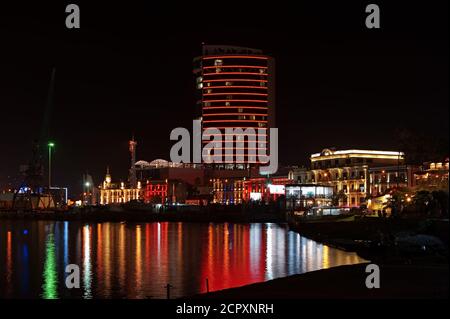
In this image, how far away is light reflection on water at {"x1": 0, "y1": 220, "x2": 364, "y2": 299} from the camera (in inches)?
1512

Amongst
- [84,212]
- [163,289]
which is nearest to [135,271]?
[163,289]

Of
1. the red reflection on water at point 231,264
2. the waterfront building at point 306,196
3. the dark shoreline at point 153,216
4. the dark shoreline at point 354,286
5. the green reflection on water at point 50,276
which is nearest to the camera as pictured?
the dark shoreline at point 354,286

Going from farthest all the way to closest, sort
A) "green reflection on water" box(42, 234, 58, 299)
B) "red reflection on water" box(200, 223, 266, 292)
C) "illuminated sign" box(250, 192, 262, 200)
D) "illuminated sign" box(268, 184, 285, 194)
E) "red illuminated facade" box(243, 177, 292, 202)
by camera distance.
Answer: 1. "illuminated sign" box(250, 192, 262, 200)
2. "red illuminated facade" box(243, 177, 292, 202)
3. "illuminated sign" box(268, 184, 285, 194)
4. "red reflection on water" box(200, 223, 266, 292)
5. "green reflection on water" box(42, 234, 58, 299)

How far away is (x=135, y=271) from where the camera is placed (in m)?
46.9

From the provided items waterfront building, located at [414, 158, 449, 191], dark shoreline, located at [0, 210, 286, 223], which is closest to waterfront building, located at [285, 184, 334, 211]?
dark shoreline, located at [0, 210, 286, 223]

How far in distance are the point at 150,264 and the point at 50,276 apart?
8.90 metres

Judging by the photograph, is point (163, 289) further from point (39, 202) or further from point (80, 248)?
point (39, 202)

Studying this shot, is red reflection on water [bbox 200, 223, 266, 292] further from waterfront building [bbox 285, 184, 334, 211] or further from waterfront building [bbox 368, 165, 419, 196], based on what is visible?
waterfront building [bbox 368, 165, 419, 196]

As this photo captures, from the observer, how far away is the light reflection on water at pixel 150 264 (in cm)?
3841

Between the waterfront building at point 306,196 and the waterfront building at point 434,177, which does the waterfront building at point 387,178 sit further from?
the waterfront building at point 434,177

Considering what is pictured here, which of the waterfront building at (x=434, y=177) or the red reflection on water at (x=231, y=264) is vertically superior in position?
the waterfront building at (x=434, y=177)

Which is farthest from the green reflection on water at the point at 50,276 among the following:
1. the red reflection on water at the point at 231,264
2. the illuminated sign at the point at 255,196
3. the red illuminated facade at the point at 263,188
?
the illuminated sign at the point at 255,196

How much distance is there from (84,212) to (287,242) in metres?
116

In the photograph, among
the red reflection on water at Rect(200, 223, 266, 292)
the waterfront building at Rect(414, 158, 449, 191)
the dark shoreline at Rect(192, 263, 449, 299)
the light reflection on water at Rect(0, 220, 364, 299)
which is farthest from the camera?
the waterfront building at Rect(414, 158, 449, 191)
